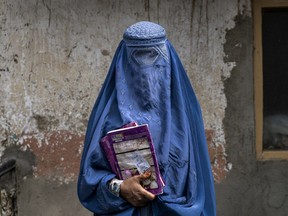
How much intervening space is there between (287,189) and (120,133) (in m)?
2.99

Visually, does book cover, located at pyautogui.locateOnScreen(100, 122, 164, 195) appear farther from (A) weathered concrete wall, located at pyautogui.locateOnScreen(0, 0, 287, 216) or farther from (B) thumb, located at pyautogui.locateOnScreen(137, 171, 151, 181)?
(A) weathered concrete wall, located at pyautogui.locateOnScreen(0, 0, 287, 216)

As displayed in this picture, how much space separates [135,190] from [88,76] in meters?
2.65

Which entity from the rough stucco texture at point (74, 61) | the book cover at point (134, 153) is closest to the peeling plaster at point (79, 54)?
the rough stucco texture at point (74, 61)

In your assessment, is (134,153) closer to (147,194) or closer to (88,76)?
(147,194)

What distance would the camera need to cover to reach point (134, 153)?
9.79 feet

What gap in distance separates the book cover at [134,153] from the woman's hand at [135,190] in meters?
0.03

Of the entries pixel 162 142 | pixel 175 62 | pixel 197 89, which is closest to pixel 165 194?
pixel 162 142

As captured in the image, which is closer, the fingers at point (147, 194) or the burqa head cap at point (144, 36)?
the fingers at point (147, 194)

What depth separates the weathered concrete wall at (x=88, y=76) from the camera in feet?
18.0

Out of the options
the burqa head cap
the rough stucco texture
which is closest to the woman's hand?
the burqa head cap

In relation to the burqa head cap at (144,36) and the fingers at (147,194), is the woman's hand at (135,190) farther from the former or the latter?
the burqa head cap at (144,36)

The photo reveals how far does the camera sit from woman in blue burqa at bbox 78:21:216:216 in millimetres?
3018

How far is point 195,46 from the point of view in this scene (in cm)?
550

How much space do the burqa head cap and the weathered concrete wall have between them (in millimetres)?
2319
